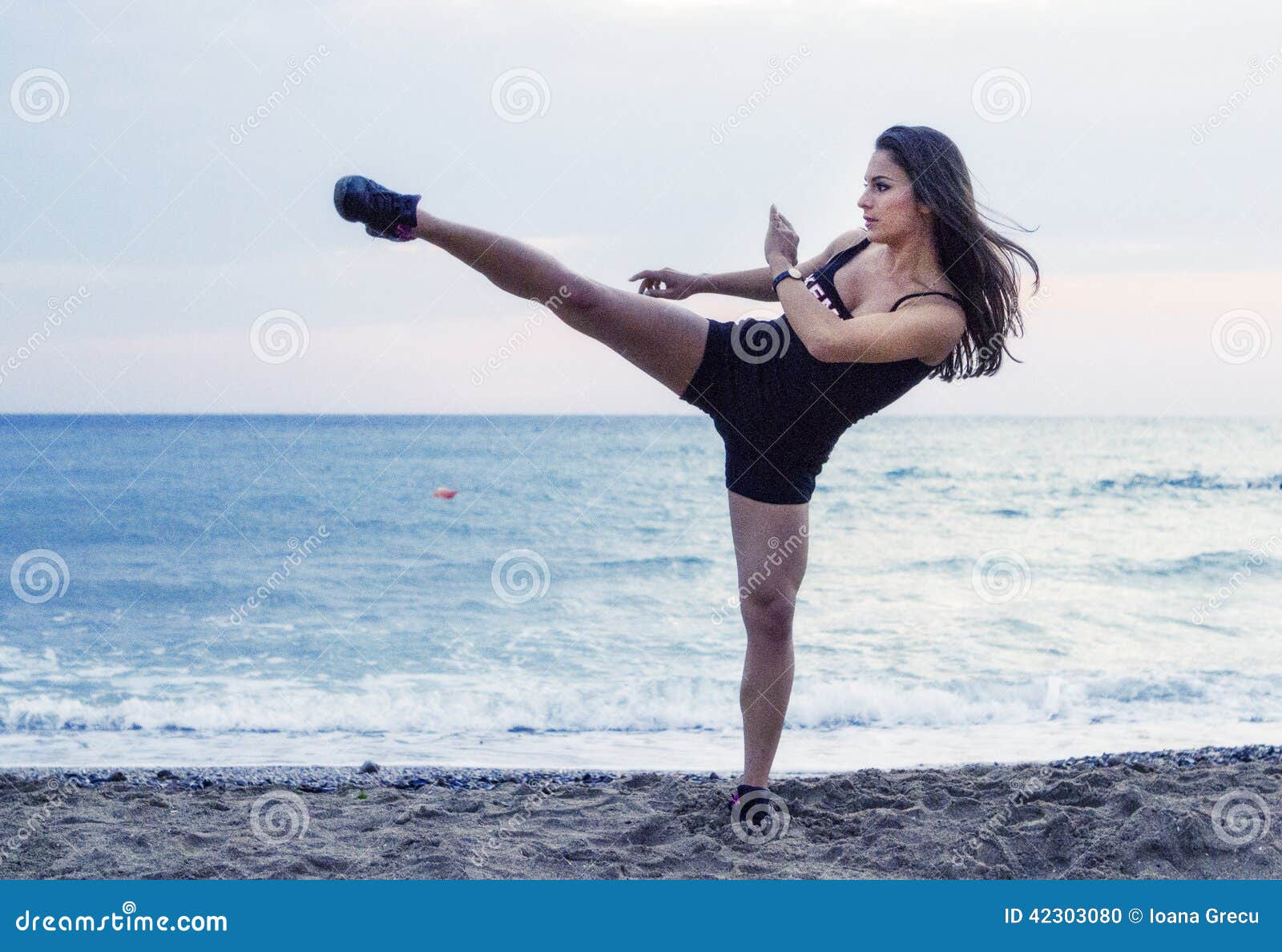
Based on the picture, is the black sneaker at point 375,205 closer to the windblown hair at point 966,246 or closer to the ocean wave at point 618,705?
the windblown hair at point 966,246

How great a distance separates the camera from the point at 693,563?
13422 mm

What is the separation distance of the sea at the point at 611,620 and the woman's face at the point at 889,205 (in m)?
2.46

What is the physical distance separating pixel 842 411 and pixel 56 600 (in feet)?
38.0

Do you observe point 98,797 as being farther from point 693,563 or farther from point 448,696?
point 693,563

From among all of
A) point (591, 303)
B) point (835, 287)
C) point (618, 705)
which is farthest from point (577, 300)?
point (618, 705)

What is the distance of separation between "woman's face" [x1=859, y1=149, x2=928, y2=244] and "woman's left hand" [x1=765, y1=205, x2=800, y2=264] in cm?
20

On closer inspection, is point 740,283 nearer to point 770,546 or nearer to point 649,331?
point 649,331

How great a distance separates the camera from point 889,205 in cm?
272

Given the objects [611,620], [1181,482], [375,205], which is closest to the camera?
[375,205]

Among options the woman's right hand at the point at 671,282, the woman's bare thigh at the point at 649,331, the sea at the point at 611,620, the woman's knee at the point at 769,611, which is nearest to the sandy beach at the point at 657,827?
the woman's knee at the point at 769,611

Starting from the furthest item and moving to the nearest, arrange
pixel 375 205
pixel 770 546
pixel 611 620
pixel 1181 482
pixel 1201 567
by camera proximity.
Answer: pixel 1181 482 → pixel 1201 567 → pixel 611 620 → pixel 770 546 → pixel 375 205

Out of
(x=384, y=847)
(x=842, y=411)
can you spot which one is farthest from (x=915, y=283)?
(x=384, y=847)

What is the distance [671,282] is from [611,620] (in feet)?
23.9

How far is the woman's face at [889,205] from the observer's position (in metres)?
2.72
